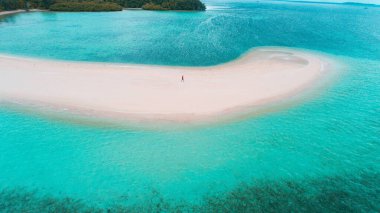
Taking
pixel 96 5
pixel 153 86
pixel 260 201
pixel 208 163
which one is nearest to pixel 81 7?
pixel 96 5

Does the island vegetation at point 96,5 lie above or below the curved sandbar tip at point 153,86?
above

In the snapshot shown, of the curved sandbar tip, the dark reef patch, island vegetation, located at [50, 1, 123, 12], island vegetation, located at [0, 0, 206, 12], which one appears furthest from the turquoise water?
island vegetation, located at [0, 0, 206, 12]

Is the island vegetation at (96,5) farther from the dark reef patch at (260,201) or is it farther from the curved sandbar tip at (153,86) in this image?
the dark reef patch at (260,201)

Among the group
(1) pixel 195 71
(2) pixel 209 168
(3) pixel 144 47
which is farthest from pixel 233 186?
(3) pixel 144 47

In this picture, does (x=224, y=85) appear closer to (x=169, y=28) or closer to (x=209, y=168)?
(x=209, y=168)

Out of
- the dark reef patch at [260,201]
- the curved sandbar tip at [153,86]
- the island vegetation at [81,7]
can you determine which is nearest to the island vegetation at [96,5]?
the island vegetation at [81,7]
